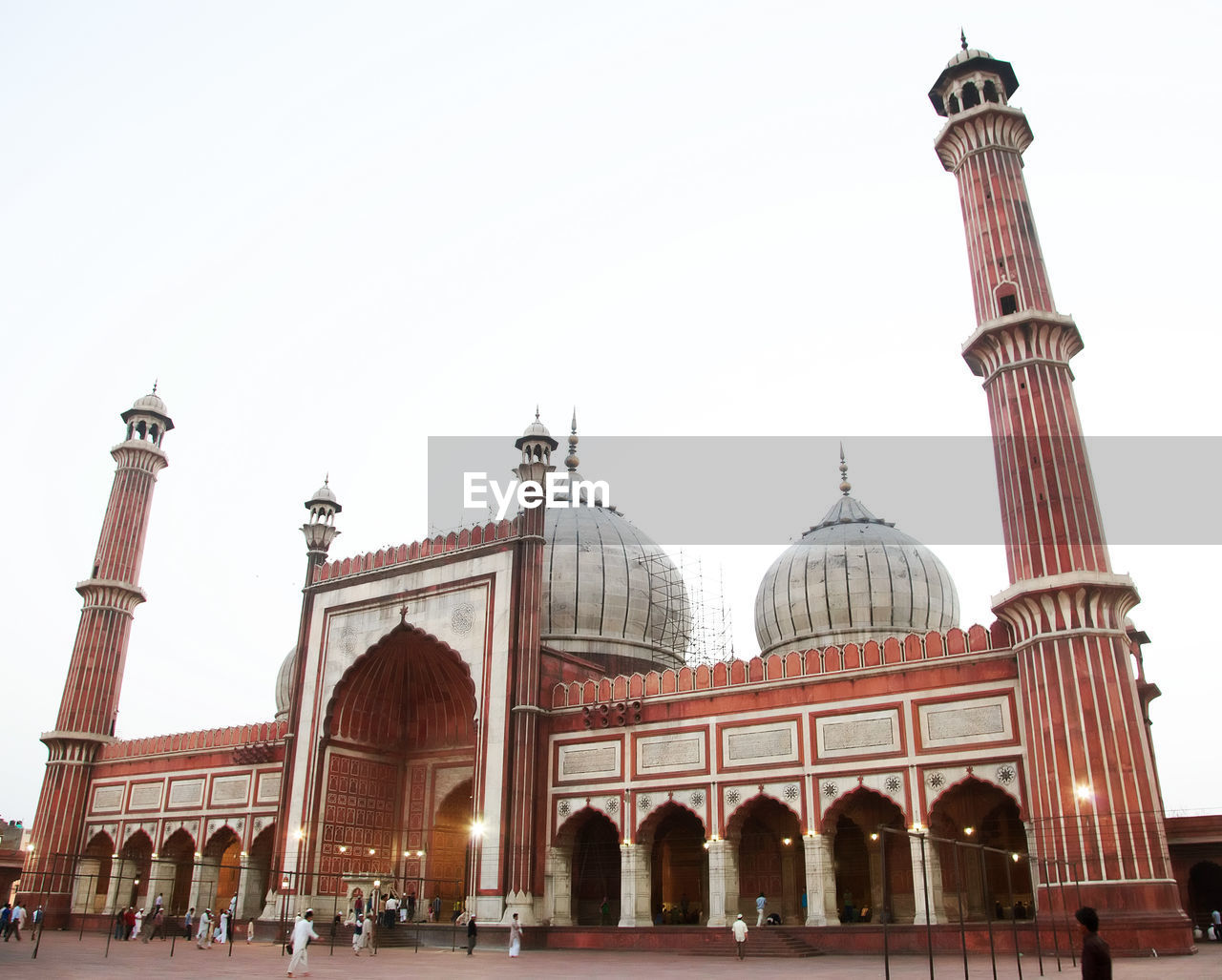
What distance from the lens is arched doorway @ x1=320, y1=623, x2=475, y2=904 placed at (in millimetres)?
21719

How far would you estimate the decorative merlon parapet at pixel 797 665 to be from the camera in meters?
15.8

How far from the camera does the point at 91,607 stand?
27.4 metres

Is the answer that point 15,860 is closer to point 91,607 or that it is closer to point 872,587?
point 91,607

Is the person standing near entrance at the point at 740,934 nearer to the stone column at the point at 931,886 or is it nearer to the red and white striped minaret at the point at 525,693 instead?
the stone column at the point at 931,886

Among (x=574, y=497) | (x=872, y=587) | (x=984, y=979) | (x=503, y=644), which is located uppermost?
(x=574, y=497)

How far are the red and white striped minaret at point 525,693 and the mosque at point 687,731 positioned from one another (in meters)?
0.06

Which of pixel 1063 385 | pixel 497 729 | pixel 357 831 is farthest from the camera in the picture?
pixel 357 831

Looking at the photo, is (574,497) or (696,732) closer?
(696,732)

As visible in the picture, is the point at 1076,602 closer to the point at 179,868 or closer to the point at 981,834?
the point at 981,834

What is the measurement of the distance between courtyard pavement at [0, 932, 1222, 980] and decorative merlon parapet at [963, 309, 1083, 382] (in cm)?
881

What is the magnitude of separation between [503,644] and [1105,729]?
10592 mm

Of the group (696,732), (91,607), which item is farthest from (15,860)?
(696,732)

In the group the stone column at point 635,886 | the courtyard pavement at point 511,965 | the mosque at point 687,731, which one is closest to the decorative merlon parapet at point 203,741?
the mosque at point 687,731

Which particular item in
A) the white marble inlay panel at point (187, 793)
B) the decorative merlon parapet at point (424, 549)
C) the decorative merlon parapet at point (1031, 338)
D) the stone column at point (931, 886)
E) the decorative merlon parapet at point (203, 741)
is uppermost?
the decorative merlon parapet at point (1031, 338)
